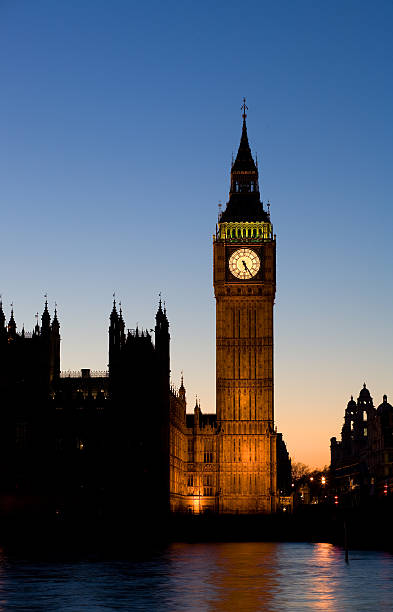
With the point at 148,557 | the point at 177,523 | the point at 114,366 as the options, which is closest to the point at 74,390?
the point at 114,366

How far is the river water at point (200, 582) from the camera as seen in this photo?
1880 inches

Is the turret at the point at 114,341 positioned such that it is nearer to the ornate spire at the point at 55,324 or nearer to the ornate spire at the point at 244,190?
the ornate spire at the point at 55,324

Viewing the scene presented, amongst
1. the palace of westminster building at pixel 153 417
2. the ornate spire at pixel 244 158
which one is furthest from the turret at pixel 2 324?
the ornate spire at pixel 244 158

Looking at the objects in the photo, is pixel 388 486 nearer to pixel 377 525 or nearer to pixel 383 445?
pixel 383 445

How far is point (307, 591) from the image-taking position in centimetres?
5331

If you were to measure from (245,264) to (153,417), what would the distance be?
34260mm

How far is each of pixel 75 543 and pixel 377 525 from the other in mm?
24492

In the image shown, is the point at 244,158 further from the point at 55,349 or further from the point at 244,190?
the point at 55,349

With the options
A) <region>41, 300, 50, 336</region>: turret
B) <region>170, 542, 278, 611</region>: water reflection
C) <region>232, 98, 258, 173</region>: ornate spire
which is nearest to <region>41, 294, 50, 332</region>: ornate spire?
<region>41, 300, 50, 336</region>: turret

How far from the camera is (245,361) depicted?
475ft

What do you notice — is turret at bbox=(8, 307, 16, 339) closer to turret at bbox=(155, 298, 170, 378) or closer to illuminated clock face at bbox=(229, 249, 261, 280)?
turret at bbox=(155, 298, 170, 378)

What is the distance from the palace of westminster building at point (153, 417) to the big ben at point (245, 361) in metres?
0.12

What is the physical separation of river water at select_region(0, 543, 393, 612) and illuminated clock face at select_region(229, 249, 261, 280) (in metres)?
68.3

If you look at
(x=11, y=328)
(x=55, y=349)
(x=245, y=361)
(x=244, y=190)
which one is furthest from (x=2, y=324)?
(x=244, y=190)
